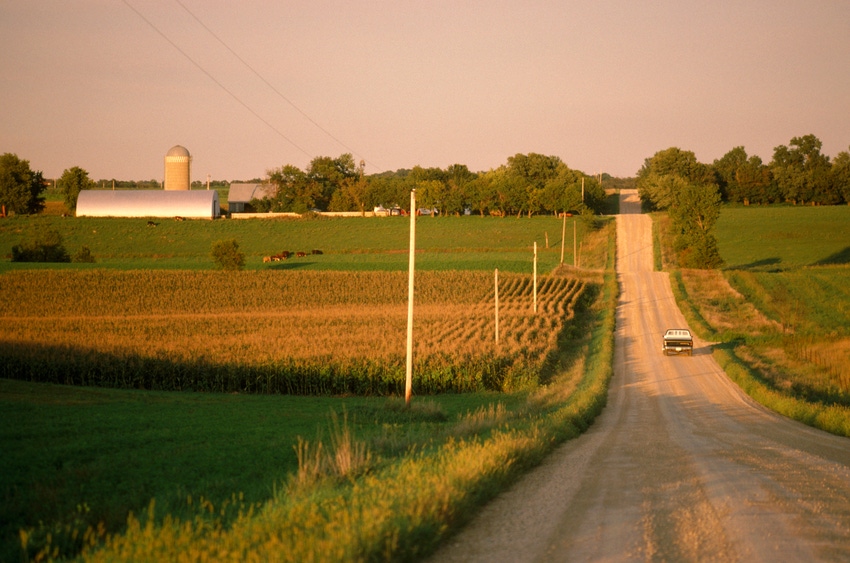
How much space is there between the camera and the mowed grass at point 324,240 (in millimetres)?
88250

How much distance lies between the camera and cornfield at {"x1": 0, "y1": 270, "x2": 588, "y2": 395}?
3325cm

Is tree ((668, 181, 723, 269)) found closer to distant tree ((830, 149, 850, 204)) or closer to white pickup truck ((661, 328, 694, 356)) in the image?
white pickup truck ((661, 328, 694, 356))

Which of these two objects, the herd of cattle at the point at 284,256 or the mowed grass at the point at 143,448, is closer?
the mowed grass at the point at 143,448

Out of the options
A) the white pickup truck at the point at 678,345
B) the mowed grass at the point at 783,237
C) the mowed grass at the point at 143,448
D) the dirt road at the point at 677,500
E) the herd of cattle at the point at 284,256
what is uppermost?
the mowed grass at the point at 783,237

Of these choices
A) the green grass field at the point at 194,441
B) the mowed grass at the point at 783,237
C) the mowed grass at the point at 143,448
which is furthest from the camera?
the mowed grass at the point at 783,237

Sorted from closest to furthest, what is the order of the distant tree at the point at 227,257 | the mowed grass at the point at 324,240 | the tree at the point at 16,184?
the distant tree at the point at 227,257 → the mowed grass at the point at 324,240 → the tree at the point at 16,184

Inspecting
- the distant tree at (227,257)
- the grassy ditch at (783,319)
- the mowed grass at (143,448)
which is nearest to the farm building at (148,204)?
the distant tree at (227,257)

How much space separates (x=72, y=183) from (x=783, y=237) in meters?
122

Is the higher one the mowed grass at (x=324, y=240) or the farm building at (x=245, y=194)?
the farm building at (x=245, y=194)

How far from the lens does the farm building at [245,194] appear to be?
15200 centimetres

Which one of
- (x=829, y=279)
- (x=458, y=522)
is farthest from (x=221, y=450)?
(x=829, y=279)

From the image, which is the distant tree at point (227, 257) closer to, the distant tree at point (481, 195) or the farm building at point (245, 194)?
the distant tree at point (481, 195)

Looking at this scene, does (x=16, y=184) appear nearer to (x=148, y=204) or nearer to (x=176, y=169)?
(x=148, y=204)

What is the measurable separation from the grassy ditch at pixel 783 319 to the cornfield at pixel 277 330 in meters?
10.2
